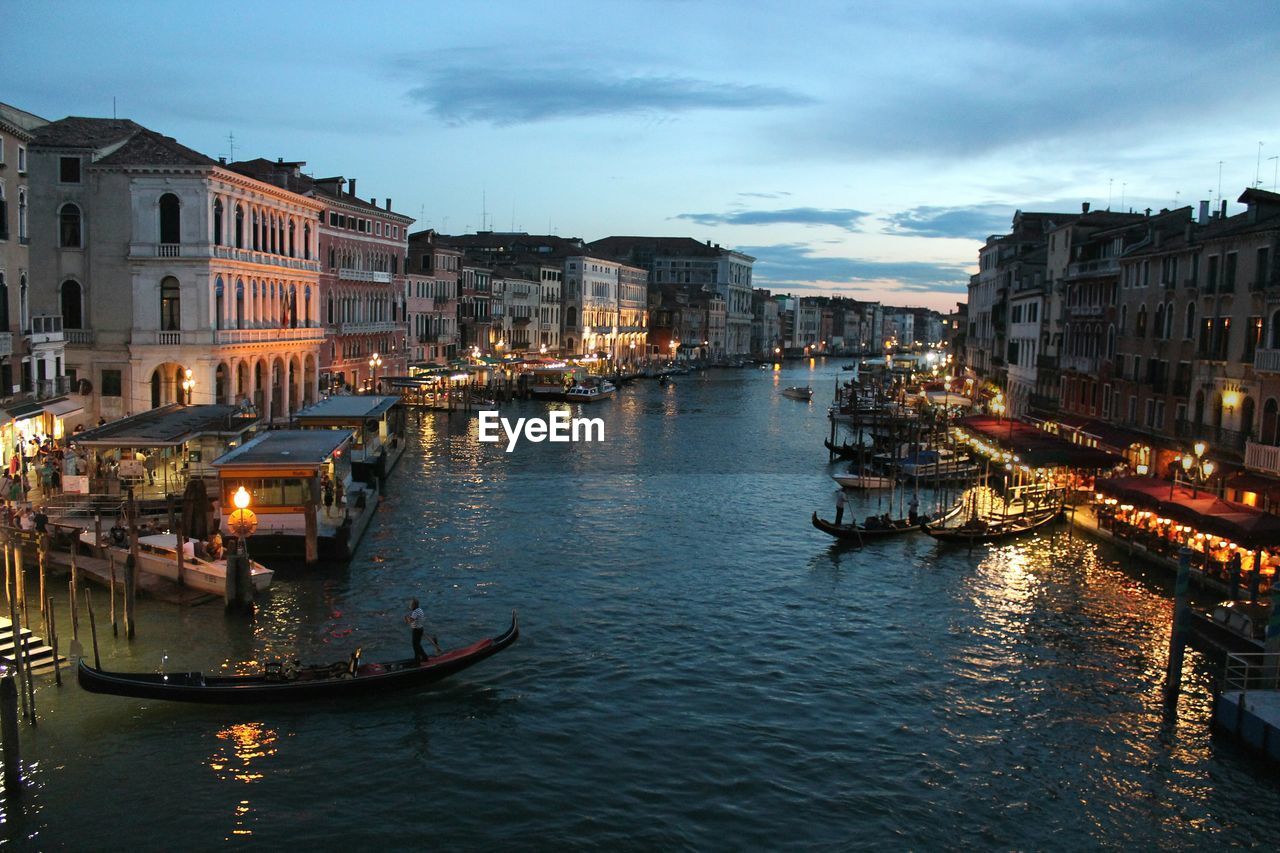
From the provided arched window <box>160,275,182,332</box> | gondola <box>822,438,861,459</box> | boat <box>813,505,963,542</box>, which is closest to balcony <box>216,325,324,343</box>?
arched window <box>160,275,182,332</box>

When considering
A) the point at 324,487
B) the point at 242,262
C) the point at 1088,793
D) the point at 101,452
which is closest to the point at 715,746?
the point at 1088,793

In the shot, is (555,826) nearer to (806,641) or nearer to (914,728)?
(914,728)

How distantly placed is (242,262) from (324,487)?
13449mm

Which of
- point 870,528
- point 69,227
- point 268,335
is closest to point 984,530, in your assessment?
point 870,528

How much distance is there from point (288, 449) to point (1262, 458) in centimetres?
2016

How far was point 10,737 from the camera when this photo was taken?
1185 cm

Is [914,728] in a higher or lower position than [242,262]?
lower

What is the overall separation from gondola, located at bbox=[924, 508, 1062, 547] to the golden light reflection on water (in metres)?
16.8

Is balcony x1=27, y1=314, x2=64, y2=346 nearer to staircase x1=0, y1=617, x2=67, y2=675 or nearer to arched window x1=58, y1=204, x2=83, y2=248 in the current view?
arched window x1=58, y1=204, x2=83, y2=248

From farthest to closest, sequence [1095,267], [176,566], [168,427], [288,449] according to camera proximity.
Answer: [1095,267], [168,427], [288,449], [176,566]

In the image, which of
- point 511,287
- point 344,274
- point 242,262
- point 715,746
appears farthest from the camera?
point 511,287

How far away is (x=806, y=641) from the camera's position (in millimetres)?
18781

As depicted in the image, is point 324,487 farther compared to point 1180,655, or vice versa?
point 324,487

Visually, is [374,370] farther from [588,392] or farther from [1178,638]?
[1178,638]
